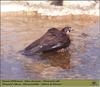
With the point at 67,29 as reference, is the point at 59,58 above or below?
below

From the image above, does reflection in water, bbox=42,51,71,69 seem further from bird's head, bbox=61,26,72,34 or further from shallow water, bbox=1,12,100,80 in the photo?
bird's head, bbox=61,26,72,34

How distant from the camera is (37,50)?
1688 millimetres

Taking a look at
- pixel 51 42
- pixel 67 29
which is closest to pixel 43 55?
pixel 51 42

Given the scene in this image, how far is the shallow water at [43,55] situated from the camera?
5.46ft

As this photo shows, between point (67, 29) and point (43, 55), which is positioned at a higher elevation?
point (67, 29)

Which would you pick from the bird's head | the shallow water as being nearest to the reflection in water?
the shallow water

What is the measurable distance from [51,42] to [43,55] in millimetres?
92

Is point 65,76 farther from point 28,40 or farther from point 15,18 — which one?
point 15,18

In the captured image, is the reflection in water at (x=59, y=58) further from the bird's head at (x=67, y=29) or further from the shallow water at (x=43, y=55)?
the bird's head at (x=67, y=29)

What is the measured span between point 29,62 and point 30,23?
25 centimetres

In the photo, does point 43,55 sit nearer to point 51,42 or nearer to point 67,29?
point 51,42

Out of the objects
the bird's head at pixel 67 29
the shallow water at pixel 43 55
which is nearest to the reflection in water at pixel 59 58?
the shallow water at pixel 43 55

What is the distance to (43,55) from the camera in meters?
1.71

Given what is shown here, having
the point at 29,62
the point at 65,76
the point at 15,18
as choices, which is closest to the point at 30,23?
the point at 15,18
